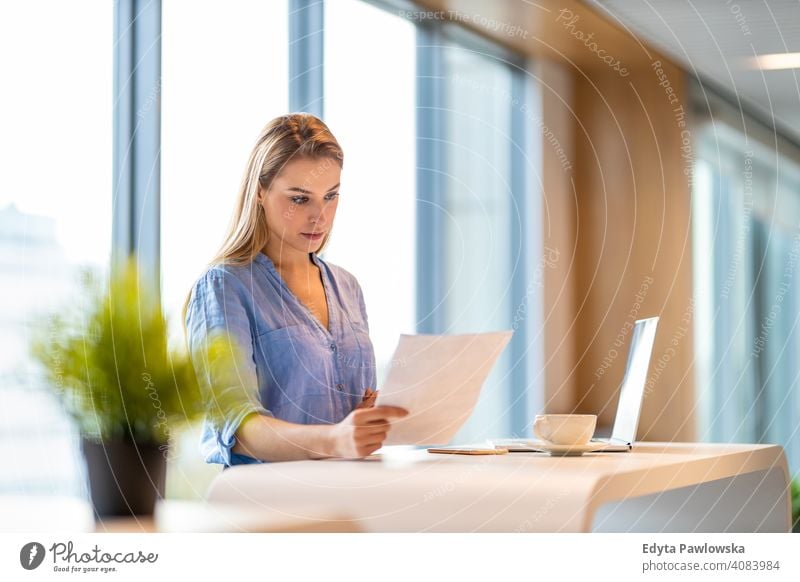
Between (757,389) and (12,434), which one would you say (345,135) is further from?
(757,389)

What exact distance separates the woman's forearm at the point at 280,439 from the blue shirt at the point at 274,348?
1cm

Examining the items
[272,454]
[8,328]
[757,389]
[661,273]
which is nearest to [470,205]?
[661,273]

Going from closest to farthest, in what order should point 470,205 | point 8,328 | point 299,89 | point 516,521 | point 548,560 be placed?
point 516,521, point 548,560, point 8,328, point 299,89, point 470,205

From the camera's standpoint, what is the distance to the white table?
72cm

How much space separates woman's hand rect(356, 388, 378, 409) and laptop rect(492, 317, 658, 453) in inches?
5.8

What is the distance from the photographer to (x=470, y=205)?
8.21 ft

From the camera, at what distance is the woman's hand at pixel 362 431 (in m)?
0.84

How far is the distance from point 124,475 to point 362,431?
26 cm

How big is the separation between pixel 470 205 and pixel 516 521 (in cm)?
176

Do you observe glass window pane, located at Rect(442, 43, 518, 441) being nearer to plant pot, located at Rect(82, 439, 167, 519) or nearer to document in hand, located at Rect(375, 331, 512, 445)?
document in hand, located at Rect(375, 331, 512, 445)

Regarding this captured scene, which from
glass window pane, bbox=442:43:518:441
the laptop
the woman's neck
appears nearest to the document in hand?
the laptop

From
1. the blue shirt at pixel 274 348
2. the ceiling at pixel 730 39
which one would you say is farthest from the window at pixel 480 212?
the blue shirt at pixel 274 348

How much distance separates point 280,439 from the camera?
0.91 metres

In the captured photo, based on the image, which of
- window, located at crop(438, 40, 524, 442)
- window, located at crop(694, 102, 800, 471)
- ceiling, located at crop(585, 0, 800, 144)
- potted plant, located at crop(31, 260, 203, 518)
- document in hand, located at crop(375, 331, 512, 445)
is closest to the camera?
potted plant, located at crop(31, 260, 203, 518)
